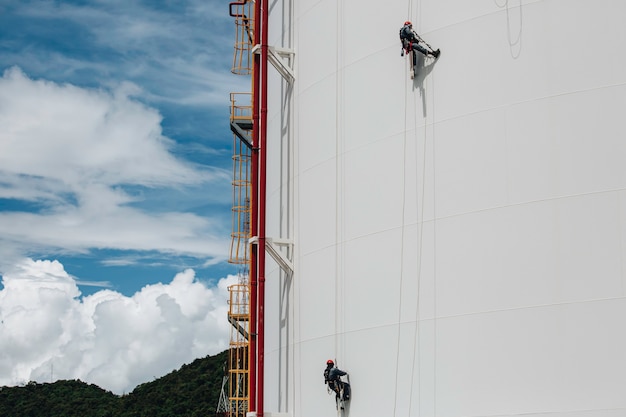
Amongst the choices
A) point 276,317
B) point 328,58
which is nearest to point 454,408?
point 276,317

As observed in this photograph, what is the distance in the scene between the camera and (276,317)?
18250 millimetres

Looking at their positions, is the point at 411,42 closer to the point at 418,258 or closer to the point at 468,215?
the point at 468,215

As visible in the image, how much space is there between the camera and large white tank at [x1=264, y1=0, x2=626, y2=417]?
41.8 ft

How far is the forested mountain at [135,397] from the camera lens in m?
70.1

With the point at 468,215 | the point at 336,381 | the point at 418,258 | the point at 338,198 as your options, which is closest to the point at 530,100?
the point at 468,215

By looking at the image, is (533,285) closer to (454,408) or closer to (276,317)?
(454,408)

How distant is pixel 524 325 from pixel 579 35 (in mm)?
4369

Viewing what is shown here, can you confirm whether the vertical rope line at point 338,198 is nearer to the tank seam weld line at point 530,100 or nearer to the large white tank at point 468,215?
the large white tank at point 468,215

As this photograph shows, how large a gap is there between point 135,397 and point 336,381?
6319 centimetres

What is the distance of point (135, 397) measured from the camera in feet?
247

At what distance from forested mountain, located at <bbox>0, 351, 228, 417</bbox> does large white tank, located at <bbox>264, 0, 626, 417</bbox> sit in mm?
53039

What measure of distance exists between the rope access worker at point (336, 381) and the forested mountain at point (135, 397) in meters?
52.9

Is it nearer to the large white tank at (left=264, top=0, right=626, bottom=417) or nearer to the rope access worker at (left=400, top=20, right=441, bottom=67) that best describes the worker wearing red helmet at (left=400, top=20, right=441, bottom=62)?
the rope access worker at (left=400, top=20, right=441, bottom=67)

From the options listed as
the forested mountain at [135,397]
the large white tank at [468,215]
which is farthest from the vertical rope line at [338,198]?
the forested mountain at [135,397]
